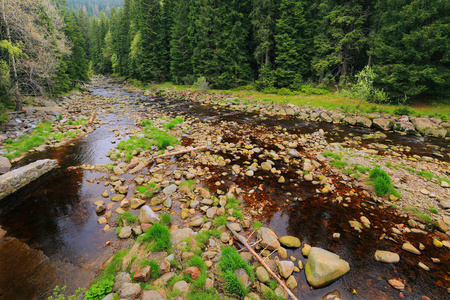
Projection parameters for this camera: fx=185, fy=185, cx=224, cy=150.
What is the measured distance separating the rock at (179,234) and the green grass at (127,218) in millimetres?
1539

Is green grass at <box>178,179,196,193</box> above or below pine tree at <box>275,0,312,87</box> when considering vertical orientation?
below

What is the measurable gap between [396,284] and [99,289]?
6.63 meters

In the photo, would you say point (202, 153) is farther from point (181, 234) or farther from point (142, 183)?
point (181, 234)

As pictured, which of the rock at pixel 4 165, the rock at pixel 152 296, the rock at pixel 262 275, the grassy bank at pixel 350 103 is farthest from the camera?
the grassy bank at pixel 350 103

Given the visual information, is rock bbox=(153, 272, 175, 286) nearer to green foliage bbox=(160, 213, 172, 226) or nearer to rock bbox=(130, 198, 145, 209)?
green foliage bbox=(160, 213, 172, 226)

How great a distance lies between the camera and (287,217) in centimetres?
643

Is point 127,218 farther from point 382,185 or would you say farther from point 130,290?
point 382,185

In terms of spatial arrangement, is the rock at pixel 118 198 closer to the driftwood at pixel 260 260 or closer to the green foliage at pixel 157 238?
A: the green foliage at pixel 157 238

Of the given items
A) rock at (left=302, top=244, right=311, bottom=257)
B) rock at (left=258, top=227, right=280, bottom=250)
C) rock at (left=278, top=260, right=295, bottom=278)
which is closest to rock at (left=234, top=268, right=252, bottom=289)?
rock at (left=278, top=260, right=295, bottom=278)

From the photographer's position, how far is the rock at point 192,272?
4094 mm

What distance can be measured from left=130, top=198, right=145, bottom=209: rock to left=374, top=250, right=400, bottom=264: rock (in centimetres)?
736

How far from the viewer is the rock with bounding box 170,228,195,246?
5035 millimetres

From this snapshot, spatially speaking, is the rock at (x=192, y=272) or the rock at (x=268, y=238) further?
the rock at (x=268, y=238)

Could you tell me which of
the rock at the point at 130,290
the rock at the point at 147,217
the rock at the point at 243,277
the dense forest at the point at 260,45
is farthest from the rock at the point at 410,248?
the dense forest at the point at 260,45
